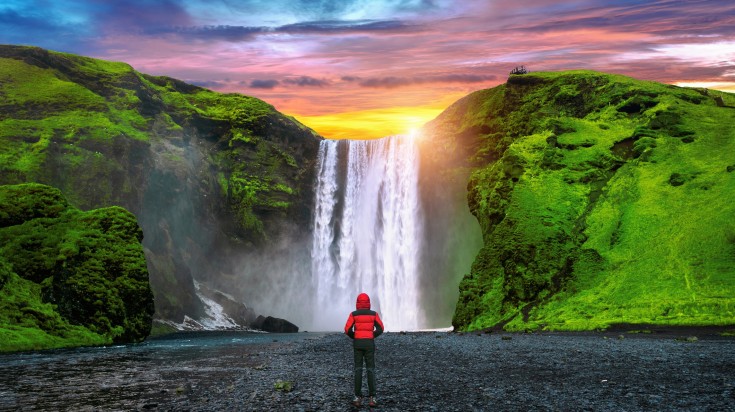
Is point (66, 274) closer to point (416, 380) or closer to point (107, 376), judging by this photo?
point (107, 376)

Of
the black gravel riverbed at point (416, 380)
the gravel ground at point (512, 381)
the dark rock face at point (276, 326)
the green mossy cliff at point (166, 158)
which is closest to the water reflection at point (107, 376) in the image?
the black gravel riverbed at point (416, 380)

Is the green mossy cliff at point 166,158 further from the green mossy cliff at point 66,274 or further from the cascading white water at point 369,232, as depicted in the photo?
the green mossy cliff at point 66,274

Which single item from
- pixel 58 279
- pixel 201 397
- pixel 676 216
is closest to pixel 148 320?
pixel 58 279

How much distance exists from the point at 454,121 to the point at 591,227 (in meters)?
37.0

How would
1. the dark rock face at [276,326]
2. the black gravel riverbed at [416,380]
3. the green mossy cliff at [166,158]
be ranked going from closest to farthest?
the black gravel riverbed at [416,380] < the green mossy cliff at [166,158] < the dark rock face at [276,326]

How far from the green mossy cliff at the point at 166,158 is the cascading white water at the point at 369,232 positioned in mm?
5020

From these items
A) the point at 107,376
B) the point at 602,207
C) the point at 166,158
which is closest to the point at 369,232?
the point at 166,158

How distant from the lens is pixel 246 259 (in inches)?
3647

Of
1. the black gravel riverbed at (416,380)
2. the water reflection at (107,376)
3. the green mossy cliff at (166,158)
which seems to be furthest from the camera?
the green mossy cliff at (166,158)

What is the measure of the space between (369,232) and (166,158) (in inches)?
1242

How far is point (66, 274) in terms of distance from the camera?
4416cm

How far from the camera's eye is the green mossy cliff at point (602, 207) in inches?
1772

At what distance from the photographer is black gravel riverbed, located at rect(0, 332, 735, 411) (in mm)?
14414

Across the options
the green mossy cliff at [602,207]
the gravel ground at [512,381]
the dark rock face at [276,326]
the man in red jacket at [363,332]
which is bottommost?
the dark rock face at [276,326]
